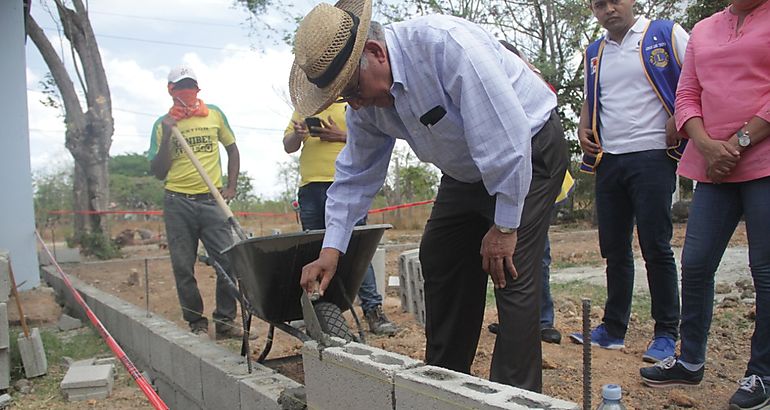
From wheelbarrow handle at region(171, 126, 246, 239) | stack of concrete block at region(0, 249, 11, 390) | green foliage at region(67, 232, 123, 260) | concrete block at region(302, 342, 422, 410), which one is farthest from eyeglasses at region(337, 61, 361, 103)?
green foliage at region(67, 232, 123, 260)

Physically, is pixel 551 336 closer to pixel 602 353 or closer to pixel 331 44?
pixel 602 353

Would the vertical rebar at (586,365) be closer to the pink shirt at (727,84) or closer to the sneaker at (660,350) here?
the pink shirt at (727,84)

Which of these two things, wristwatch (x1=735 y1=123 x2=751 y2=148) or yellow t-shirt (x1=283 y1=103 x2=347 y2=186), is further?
yellow t-shirt (x1=283 y1=103 x2=347 y2=186)

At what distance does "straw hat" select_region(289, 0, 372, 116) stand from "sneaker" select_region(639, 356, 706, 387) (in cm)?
174

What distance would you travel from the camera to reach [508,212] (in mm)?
2184

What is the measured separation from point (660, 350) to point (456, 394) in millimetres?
1876

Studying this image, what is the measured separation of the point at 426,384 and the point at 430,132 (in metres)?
0.92

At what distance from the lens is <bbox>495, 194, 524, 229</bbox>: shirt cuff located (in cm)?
217

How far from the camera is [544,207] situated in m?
2.42

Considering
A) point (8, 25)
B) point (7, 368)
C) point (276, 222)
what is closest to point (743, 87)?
point (7, 368)

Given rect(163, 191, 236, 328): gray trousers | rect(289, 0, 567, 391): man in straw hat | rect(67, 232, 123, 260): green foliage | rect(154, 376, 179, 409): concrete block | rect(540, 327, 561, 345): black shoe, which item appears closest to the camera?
rect(289, 0, 567, 391): man in straw hat

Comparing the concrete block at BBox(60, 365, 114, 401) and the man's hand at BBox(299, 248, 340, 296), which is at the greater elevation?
the man's hand at BBox(299, 248, 340, 296)

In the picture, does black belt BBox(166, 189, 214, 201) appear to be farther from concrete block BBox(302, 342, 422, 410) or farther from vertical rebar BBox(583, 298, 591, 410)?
vertical rebar BBox(583, 298, 591, 410)

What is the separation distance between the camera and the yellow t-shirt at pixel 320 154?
445cm
